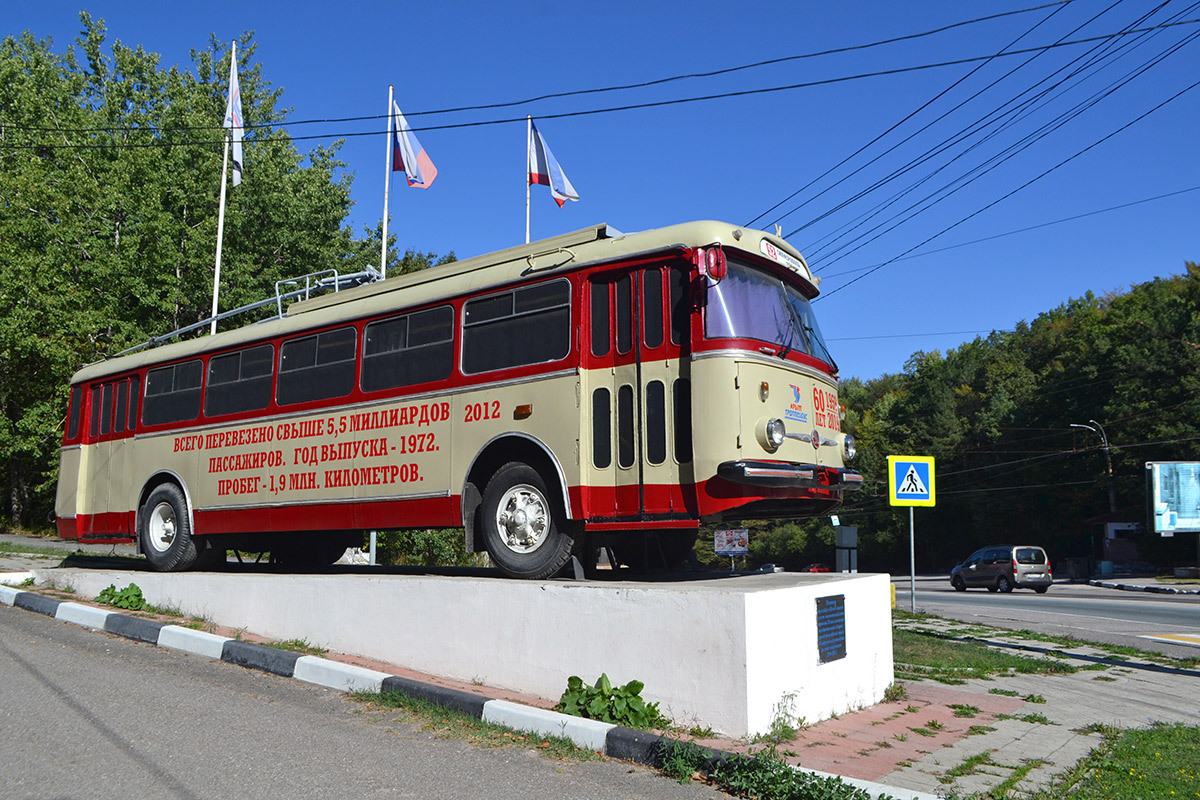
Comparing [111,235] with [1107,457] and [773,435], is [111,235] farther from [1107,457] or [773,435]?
[1107,457]

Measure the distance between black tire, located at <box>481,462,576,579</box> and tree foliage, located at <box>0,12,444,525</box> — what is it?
2363 cm

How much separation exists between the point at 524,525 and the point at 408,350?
2.51 metres

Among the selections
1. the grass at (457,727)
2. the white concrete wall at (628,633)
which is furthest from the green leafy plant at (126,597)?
the grass at (457,727)

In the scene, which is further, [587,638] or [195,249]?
[195,249]

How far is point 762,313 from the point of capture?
319 inches

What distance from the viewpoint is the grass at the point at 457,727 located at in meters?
6.11

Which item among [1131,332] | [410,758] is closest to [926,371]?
[1131,332]

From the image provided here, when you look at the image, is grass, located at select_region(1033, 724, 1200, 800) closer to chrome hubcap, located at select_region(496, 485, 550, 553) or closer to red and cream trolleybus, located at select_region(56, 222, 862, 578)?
red and cream trolleybus, located at select_region(56, 222, 862, 578)

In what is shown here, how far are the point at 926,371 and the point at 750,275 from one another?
252ft

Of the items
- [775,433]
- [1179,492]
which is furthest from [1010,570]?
[775,433]

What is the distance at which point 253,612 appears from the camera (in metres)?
10.0

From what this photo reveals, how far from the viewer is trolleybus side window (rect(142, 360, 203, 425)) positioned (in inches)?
494

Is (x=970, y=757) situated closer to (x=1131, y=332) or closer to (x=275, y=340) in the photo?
(x=275, y=340)

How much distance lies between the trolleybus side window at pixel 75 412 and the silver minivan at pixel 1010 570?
29763mm
